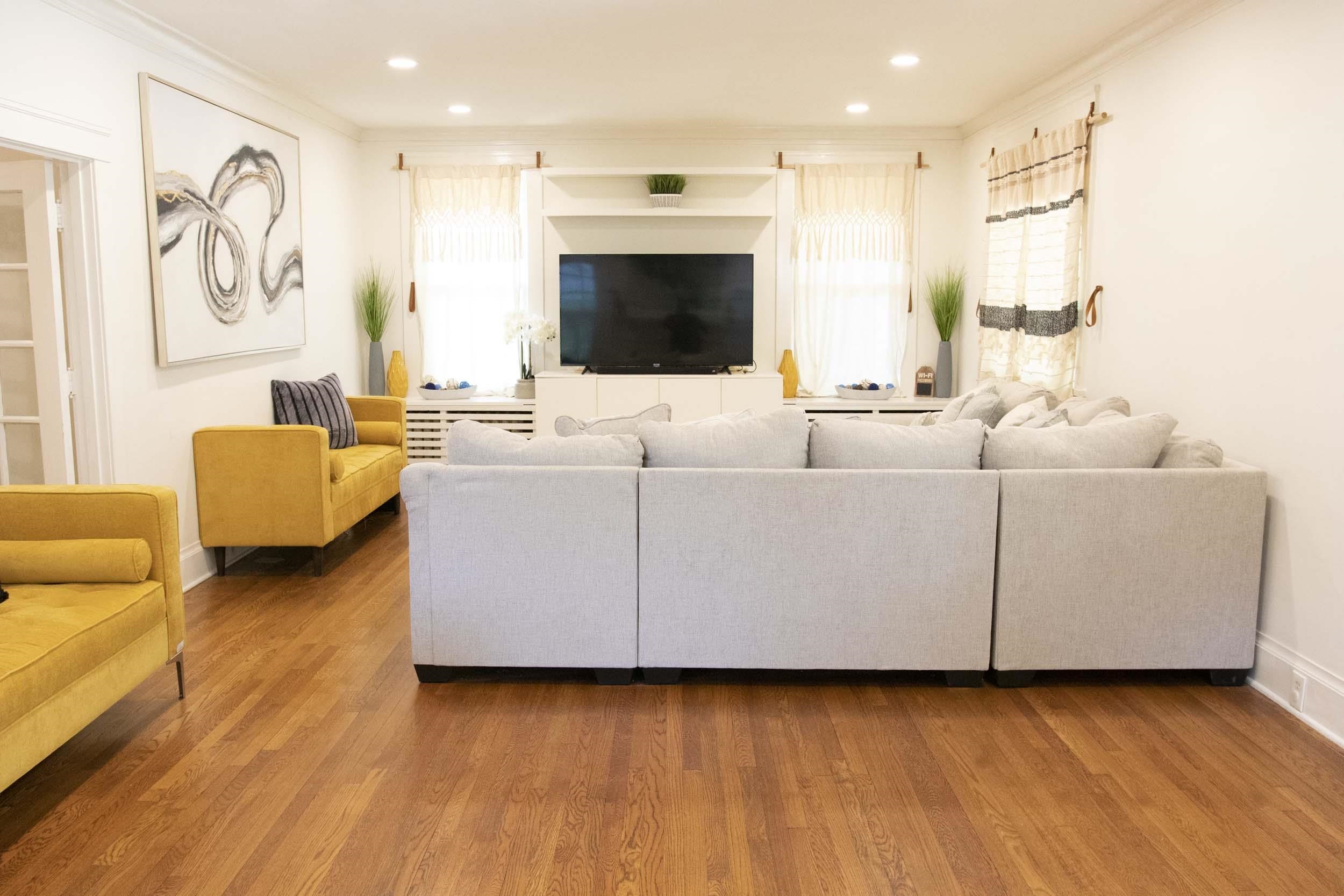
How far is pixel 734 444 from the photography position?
3.28m

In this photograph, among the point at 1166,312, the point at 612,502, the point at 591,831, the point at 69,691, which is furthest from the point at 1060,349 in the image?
the point at 69,691

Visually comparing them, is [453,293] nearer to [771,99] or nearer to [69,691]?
[771,99]

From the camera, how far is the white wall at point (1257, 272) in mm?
3043

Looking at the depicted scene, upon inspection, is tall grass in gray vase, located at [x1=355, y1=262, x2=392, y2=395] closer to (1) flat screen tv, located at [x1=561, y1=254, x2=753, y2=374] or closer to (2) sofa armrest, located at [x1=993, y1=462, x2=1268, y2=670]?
(1) flat screen tv, located at [x1=561, y1=254, x2=753, y2=374]

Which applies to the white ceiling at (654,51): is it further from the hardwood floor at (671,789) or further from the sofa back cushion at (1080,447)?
the hardwood floor at (671,789)

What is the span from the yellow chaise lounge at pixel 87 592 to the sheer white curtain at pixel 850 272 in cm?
489

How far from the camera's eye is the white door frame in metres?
3.85

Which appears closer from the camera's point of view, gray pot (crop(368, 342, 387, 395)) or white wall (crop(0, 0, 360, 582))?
white wall (crop(0, 0, 360, 582))

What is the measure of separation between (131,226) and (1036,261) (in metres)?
4.40

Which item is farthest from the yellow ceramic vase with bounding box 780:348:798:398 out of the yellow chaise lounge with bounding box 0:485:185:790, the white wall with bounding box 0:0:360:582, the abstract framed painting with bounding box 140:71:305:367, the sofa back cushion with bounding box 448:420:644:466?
the yellow chaise lounge with bounding box 0:485:185:790

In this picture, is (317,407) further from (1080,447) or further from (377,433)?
(1080,447)

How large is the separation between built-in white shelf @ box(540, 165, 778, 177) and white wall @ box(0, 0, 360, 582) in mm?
1858

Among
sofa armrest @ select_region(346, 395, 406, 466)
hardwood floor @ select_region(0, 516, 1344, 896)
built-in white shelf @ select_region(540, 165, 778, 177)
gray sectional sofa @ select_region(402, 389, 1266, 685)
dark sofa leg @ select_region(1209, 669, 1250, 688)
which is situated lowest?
hardwood floor @ select_region(0, 516, 1344, 896)

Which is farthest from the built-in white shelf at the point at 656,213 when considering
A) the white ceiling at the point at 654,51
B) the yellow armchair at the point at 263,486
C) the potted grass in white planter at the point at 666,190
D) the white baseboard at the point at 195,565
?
the white baseboard at the point at 195,565
